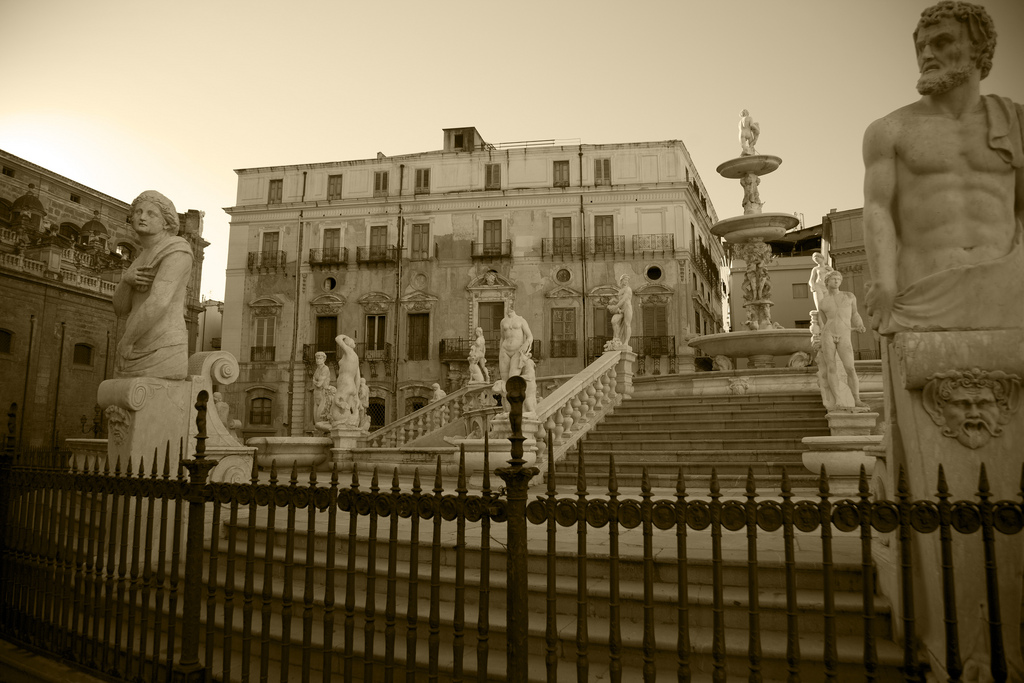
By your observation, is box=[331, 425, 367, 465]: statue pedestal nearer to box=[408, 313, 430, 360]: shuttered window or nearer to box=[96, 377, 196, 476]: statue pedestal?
box=[96, 377, 196, 476]: statue pedestal

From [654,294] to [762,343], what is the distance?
16.3 meters

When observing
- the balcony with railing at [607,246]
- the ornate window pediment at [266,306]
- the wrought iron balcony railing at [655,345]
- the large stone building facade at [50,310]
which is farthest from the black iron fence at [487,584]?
the ornate window pediment at [266,306]

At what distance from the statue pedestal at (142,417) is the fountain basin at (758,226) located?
14.6 m

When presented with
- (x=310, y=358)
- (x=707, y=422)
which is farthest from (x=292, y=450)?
(x=310, y=358)

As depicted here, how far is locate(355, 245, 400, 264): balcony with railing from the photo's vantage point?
3456 centimetres

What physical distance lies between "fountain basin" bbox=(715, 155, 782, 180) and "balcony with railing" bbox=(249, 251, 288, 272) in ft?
82.3

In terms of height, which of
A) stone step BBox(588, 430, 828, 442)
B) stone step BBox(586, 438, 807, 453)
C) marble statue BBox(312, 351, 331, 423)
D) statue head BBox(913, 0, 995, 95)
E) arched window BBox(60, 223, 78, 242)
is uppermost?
arched window BBox(60, 223, 78, 242)

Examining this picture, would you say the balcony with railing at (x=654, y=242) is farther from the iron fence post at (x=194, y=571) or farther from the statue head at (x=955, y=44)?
the iron fence post at (x=194, y=571)

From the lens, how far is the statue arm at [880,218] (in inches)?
141

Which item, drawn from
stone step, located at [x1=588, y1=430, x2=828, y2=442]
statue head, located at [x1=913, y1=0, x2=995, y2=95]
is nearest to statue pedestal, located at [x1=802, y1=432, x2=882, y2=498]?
stone step, located at [x1=588, y1=430, x2=828, y2=442]

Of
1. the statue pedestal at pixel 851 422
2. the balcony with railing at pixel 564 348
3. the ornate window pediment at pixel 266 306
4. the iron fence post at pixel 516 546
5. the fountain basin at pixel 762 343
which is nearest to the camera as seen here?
the iron fence post at pixel 516 546

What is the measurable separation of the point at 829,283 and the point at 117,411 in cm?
953

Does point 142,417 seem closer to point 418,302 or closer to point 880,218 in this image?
point 880,218

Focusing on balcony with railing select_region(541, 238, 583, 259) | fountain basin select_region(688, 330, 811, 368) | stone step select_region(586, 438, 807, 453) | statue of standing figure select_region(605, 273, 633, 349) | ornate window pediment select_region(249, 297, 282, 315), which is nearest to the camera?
stone step select_region(586, 438, 807, 453)
